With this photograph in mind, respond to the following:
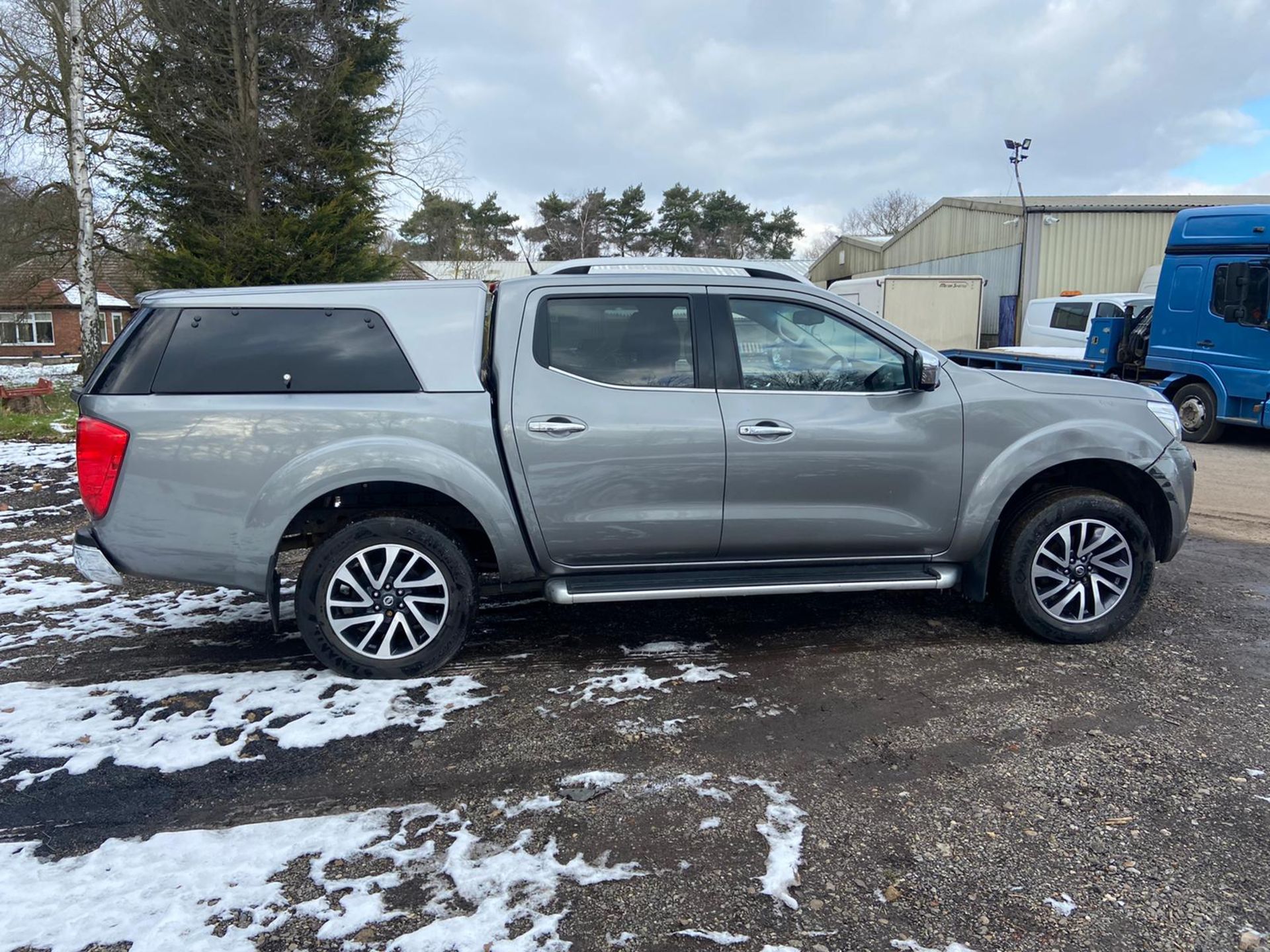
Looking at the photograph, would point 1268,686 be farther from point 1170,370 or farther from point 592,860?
point 1170,370

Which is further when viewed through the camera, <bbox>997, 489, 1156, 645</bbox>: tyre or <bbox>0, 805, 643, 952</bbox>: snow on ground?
<bbox>997, 489, 1156, 645</bbox>: tyre

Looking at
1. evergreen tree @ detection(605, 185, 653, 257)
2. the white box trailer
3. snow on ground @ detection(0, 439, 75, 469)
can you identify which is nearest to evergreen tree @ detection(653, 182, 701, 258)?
evergreen tree @ detection(605, 185, 653, 257)

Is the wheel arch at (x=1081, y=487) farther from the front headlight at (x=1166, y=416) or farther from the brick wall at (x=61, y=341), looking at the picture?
the brick wall at (x=61, y=341)

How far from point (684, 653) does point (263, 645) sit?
7.42 feet

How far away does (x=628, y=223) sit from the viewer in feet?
167

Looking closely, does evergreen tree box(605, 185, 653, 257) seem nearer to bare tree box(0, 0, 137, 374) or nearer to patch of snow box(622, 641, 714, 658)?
bare tree box(0, 0, 137, 374)

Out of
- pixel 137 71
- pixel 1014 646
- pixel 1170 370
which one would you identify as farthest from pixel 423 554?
pixel 137 71

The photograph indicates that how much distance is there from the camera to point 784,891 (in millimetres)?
2576

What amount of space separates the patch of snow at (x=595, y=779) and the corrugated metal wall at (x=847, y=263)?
34.4m

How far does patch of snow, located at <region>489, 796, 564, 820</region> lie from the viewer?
9.84 feet

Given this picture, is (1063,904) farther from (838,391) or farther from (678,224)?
(678,224)

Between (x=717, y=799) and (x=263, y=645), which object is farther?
(x=263, y=645)

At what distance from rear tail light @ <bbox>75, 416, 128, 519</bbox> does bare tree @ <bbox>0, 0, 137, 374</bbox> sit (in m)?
13.8

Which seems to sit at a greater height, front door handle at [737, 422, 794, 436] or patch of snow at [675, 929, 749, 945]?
front door handle at [737, 422, 794, 436]
